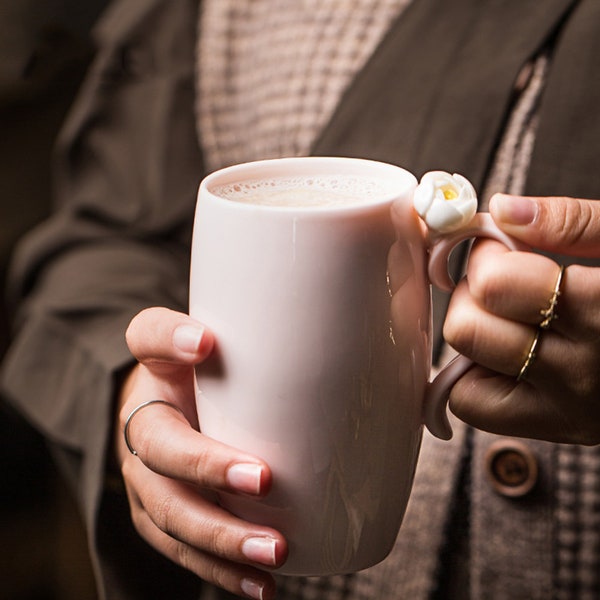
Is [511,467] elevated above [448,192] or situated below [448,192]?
below

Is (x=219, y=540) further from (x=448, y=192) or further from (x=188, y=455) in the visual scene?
(x=448, y=192)

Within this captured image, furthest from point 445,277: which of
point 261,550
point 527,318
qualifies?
point 261,550

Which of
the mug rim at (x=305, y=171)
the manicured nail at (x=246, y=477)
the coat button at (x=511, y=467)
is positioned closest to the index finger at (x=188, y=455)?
the manicured nail at (x=246, y=477)

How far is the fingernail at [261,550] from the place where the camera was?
1.10 feet

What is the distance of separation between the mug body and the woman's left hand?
0.08 feet

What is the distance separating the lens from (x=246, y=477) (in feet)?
1.05

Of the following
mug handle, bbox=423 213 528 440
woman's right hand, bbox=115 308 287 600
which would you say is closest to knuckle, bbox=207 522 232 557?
woman's right hand, bbox=115 308 287 600

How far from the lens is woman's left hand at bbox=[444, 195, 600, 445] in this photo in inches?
12.0

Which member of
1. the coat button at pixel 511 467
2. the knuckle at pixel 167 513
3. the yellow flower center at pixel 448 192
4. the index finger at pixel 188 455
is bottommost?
the coat button at pixel 511 467

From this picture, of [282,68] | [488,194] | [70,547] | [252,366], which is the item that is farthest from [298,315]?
[70,547]

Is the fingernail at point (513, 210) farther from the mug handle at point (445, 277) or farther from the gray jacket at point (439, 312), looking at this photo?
the gray jacket at point (439, 312)

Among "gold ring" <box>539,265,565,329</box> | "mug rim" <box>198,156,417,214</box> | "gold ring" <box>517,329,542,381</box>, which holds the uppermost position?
"mug rim" <box>198,156,417,214</box>

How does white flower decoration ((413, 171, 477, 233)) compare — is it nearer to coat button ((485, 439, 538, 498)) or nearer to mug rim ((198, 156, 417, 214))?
mug rim ((198, 156, 417, 214))

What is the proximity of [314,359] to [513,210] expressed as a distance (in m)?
0.10
